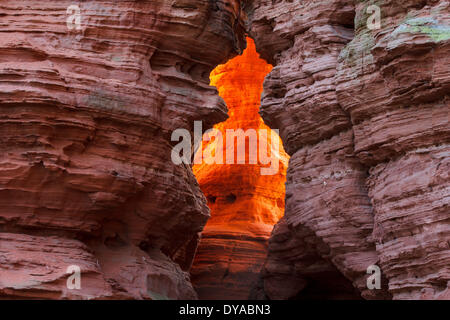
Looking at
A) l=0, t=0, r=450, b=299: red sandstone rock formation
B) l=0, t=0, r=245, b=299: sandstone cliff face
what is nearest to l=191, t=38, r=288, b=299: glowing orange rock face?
l=0, t=0, r=450, b=299: red sandstone rock formation

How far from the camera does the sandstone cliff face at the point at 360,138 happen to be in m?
12.0

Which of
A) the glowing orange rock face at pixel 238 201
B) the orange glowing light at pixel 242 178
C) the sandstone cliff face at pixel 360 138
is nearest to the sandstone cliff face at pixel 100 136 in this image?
the sandstone cliff face at pixel 360 138

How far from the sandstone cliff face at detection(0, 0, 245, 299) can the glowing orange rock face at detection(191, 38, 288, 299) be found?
13.0 ft

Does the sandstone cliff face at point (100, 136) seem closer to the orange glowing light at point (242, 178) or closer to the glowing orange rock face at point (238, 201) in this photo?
the glowing orange rock face at point (238, 201)

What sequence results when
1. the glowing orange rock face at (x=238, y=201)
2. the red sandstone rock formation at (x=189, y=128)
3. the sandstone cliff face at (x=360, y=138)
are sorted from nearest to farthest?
the sandstone cliff face at (x=360, y=138)
the red sandstone rock formation at (x=189, y=128)
the glowing orange rock face at (x=238, y=201)

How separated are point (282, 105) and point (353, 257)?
11.0 feet

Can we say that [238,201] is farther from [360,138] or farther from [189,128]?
[360,138]

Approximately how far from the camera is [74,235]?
45.9 feet

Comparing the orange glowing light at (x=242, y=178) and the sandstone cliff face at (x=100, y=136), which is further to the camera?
the orange glowing light at (x=242, y=178)

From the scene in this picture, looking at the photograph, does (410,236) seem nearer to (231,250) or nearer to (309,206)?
(309,206)

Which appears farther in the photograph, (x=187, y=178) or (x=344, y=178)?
(x=187, y=178)

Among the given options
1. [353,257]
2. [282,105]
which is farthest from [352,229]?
[282,105]

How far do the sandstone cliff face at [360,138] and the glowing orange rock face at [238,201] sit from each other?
2458 mm

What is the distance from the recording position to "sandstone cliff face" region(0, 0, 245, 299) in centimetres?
1332
